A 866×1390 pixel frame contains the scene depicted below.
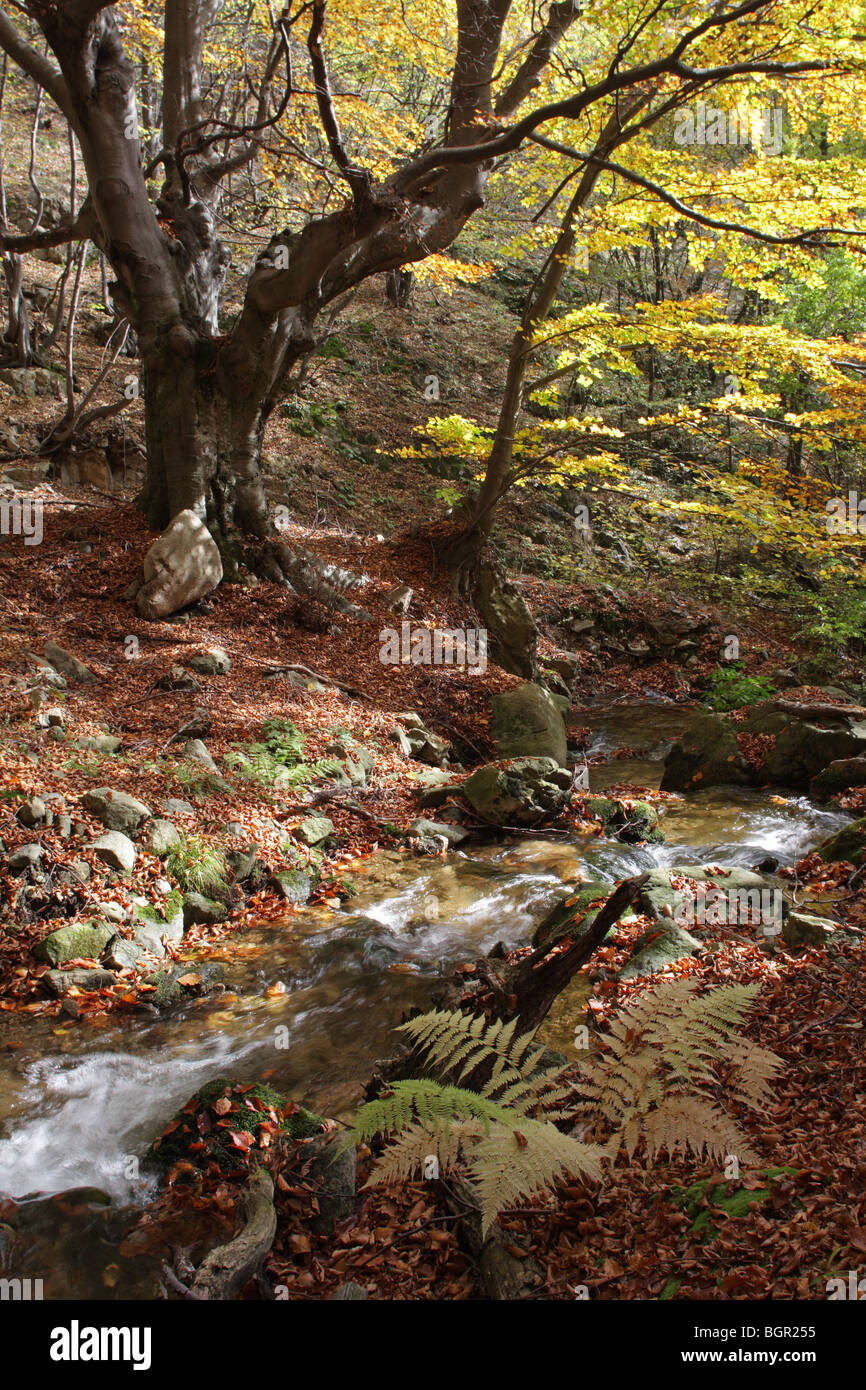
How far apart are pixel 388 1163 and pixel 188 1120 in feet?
4.45

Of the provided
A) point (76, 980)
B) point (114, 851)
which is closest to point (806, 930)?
point (76, 980)

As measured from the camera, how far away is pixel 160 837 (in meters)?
5.42

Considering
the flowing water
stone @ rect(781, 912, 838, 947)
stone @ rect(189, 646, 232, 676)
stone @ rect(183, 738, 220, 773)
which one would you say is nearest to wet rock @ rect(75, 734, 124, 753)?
stone @ rect(183, 738, 220, 773)

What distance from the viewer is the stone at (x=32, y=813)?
16.2ft

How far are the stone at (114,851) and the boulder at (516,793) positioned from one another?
10.7 ft

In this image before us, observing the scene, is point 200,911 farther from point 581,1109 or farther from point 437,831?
point 581,1109

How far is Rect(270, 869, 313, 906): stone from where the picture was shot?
5.71m

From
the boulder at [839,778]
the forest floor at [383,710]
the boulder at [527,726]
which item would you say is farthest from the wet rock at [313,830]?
the boulder at [839,778]

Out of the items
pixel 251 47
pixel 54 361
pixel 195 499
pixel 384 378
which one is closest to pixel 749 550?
pixel 384 378

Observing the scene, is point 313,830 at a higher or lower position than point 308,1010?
higher

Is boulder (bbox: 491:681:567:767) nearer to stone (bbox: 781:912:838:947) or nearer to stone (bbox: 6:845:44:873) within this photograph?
stone (bbox: 781:912:838:947)

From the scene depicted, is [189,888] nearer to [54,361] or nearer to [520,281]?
[54,361]

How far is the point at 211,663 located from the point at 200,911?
3236mm

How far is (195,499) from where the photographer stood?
355 inches
